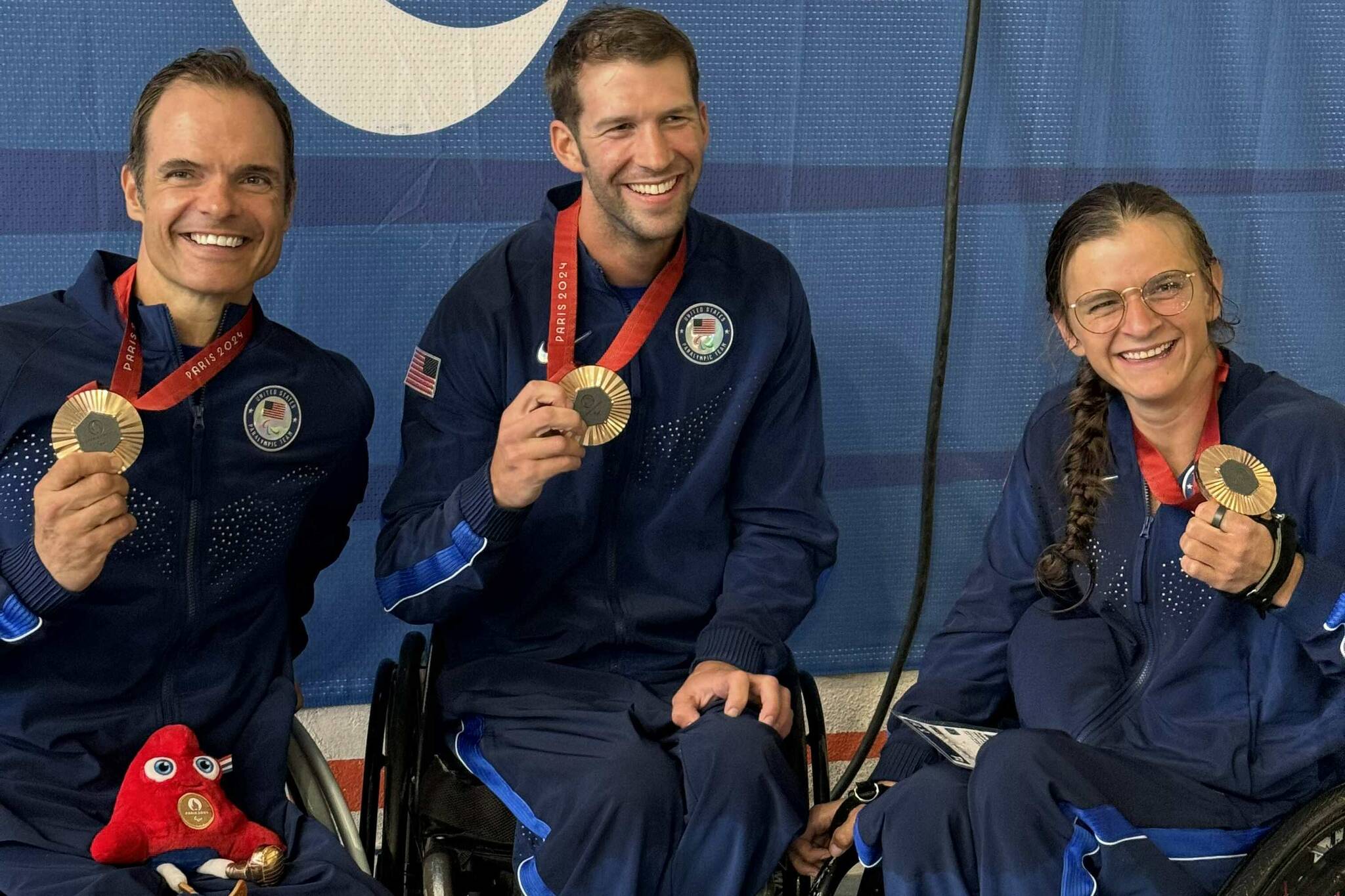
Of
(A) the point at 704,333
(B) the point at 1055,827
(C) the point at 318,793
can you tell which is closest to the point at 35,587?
(C) the point at 318,793

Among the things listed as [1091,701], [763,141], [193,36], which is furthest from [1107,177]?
[193,36]

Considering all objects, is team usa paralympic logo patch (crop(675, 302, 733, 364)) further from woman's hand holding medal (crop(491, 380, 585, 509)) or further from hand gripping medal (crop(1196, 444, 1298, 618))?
hand gripping medal (crop(1196, 444, 1298, 618))

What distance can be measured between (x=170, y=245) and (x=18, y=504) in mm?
421

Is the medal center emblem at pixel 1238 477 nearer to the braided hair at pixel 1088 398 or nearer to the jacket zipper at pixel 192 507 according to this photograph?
the braided hair at pixel 1088 398

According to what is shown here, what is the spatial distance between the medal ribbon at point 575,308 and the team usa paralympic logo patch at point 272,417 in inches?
15.7

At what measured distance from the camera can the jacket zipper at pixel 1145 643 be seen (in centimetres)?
216

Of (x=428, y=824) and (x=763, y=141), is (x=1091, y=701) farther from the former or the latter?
(x=763, y=141)

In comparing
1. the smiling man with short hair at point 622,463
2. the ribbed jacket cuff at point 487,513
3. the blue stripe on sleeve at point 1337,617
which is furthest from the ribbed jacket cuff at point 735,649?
the blue stripe on sleeve at point 1337,617

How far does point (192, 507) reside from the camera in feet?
6.88

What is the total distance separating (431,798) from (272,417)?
0.62m

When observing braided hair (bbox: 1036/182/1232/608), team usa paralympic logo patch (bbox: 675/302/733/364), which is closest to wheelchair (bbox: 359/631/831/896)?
braided hair (bbox: 1036/182/1232/608)

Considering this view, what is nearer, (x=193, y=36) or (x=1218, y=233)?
(x=193, y=36)

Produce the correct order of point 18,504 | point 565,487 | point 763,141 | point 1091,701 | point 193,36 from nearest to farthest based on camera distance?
1. point 18,504
2. point 1091,701
3. point 565,487
4. point 193,36
5. point 763,141

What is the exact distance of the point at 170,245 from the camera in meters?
2.12
